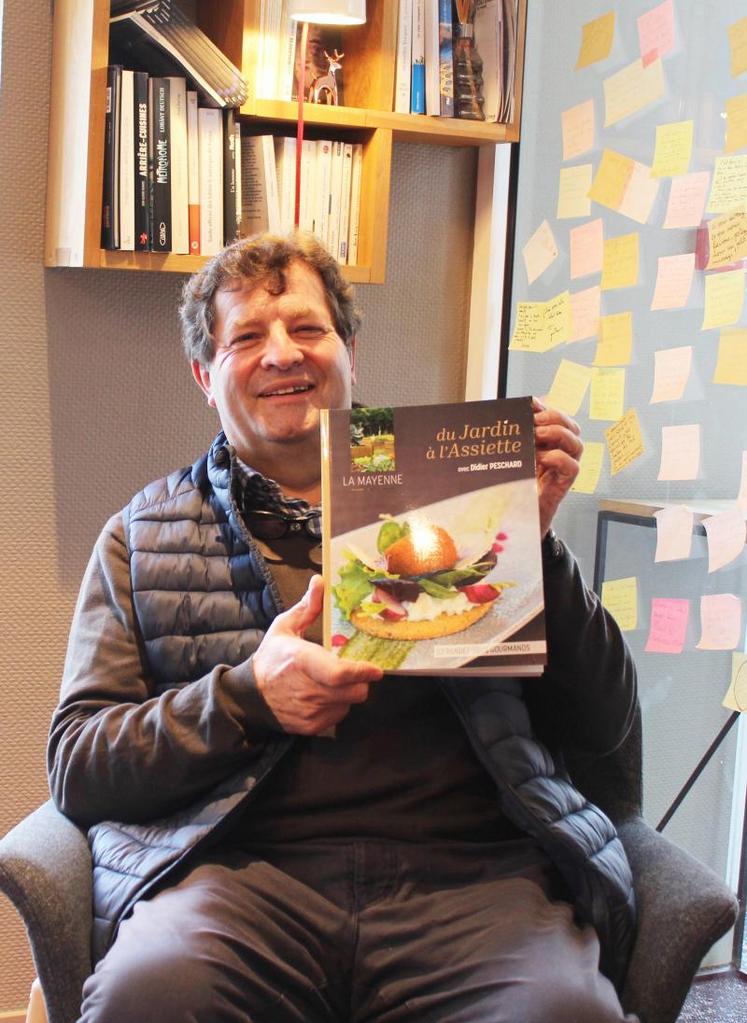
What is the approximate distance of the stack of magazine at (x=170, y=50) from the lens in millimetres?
1943

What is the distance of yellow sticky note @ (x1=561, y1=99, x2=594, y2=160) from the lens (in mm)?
2348

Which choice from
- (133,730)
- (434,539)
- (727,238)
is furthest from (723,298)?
(133,730)

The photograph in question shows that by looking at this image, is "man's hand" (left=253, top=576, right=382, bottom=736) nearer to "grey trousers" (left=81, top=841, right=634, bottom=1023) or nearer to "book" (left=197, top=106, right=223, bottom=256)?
"grey trousers" (left=81, top=841, right=634, bottom=1023)

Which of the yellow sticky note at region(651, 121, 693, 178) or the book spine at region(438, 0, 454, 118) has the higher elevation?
the book spine at region(438, 0, 454, 118)

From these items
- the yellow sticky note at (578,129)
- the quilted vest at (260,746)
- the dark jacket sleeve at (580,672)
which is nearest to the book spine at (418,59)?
the yellow sticky note at (578,129)

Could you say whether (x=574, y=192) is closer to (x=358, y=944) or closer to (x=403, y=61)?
(x=403, y=61)

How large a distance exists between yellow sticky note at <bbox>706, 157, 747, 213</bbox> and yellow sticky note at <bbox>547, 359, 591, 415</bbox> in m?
0.45

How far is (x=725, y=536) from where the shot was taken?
6.93 feet

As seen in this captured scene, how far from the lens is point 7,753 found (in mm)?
2205

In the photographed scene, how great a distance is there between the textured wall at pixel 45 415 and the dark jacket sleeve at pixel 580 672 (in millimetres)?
957

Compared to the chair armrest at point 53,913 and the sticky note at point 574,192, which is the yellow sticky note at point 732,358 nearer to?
the sticky note at point 574,192

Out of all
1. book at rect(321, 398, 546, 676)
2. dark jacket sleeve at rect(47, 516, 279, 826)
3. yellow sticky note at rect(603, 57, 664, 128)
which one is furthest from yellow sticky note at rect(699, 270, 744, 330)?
dark jacket sleeve at rect(47, 516, 279, 826)

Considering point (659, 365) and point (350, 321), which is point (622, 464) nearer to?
point (659, 365)

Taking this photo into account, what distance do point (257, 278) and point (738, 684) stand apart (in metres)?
1.14
